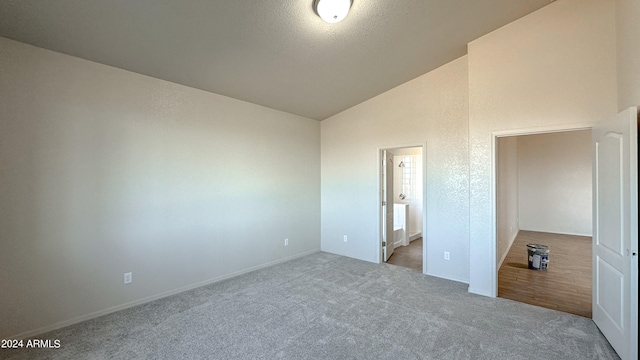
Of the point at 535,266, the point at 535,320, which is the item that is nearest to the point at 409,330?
the point at 535,320

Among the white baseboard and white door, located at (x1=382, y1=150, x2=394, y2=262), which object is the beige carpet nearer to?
the white baseboard

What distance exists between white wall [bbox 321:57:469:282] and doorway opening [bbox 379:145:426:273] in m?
0.15

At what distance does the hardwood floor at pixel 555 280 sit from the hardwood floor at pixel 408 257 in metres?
1.22

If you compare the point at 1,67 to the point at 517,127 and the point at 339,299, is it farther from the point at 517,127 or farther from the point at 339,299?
the point at 517,127

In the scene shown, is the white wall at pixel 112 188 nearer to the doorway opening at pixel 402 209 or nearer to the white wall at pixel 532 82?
the doorway opening at pixel 402 209

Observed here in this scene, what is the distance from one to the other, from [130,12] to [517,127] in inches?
161

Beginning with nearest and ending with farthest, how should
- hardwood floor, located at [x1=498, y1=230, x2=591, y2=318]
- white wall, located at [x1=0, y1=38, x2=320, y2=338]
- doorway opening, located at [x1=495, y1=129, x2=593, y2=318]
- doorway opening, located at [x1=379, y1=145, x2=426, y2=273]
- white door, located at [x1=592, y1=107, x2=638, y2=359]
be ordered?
white door, located at [x1=592, y1=107, x2=638, y2=359] < white wall, located at [x1=0, y1=38, x2=320, y2=338] < hardwood floor, located at [x1=498, y1=230, x2=591, y2=318] < doorway opening, located at [x1=379, y1=145, x2=426, y2=273] < doorway opening, located at [x1=495, y1=129, x2=593, y2=318]

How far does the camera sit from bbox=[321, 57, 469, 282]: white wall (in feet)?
12.5

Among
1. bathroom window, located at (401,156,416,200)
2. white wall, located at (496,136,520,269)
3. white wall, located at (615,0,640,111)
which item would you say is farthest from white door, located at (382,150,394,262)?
white wall, located at (615,0,640,111)

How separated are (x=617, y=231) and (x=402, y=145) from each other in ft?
8.62

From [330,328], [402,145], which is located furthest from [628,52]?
[330,328]

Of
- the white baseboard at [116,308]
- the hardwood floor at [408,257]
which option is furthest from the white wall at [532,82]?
the white baseboard at [116,308]

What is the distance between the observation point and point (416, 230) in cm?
665

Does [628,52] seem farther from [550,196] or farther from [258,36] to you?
[550,196]
